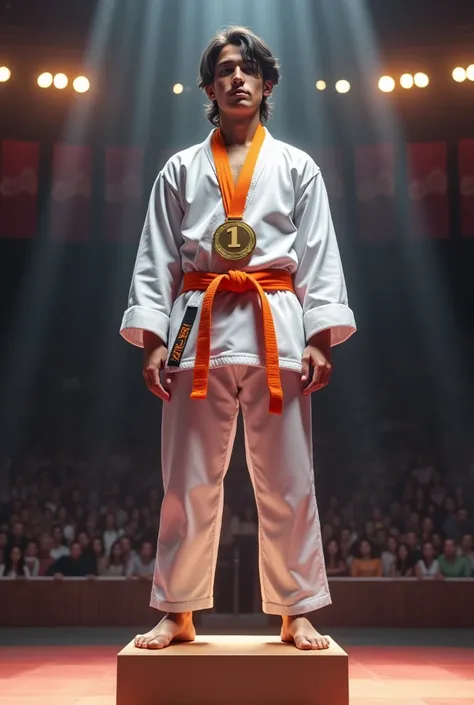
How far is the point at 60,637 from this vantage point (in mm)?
4422

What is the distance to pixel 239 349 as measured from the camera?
196cm

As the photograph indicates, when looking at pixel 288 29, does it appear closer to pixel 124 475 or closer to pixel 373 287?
pixel 373 287

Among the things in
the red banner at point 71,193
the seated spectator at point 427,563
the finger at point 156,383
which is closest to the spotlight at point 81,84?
the red banner at point 71,193

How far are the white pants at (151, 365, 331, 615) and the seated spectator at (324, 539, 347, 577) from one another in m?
3.80

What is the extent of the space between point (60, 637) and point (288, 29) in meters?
5.94

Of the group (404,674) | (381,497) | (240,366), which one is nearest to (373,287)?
(381,497)

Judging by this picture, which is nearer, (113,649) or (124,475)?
(113,649)

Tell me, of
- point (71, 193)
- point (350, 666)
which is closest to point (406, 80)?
point (71, 193)

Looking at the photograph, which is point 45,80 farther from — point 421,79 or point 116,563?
point 116,563

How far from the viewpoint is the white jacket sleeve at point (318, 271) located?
199 cm

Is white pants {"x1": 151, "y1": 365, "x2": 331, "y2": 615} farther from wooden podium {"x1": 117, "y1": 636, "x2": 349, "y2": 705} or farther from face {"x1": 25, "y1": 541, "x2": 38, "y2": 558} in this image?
face {"x1": 25, "y1": 541, "x2": 38, "y2": 558}

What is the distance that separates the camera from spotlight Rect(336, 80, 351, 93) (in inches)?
297

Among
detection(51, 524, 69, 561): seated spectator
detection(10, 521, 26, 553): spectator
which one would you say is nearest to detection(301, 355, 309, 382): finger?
detection(51, 524, 69, 561): seated spectator

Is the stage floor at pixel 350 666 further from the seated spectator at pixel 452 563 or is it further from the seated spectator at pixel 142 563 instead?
the seated spectator at pixel 452 563
